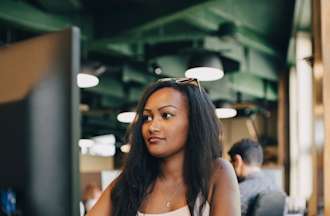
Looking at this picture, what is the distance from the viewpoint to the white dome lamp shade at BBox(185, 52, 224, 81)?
505 centimetres

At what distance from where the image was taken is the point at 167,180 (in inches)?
56.4

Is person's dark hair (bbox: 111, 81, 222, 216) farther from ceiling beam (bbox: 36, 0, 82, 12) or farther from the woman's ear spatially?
ceiling beam (bbox: 36, 0, 82, 12)

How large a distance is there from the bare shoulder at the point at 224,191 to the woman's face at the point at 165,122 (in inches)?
4.6

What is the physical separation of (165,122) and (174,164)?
0.47 ft

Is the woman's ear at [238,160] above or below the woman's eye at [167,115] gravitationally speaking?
below

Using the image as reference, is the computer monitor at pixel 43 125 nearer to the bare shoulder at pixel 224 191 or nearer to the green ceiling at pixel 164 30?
the bare shoulder at pixel 224 191

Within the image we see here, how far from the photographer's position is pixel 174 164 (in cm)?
142

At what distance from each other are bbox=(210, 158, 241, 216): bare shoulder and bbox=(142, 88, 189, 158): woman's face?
0.12 metres

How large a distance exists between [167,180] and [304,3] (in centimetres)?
408

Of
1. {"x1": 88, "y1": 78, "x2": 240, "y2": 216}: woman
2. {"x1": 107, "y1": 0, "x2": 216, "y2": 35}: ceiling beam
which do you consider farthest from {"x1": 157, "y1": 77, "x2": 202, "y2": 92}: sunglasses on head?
{"x1": 107, "y1": 0, "x2": 216, "y2": 35}: ceiling beam

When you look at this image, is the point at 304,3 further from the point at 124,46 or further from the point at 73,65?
the point at 73,65

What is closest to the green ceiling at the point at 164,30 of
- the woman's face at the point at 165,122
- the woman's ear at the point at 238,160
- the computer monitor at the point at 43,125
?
the woman's ear at the point at 238,160

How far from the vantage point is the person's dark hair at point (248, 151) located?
3608 mm

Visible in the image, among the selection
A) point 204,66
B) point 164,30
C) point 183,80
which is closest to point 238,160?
point 204,66
